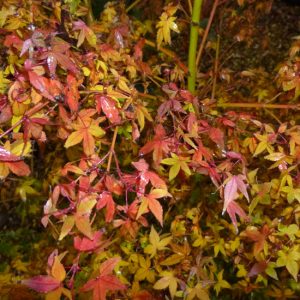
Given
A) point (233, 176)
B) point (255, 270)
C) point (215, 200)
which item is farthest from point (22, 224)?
point (233, 176)

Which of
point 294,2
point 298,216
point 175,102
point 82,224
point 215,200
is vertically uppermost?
point 175,102

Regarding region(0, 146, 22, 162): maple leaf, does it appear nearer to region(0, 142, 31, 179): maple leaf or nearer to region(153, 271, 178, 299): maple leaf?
region(0, 142, 31, 179): maple leaf

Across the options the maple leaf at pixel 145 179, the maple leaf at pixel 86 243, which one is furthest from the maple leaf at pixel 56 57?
the maple leaf at pixel 86 243

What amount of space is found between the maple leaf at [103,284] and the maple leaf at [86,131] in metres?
0.32

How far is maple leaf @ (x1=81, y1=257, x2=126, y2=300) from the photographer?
3.74 ft

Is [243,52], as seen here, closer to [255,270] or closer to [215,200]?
[215,200]

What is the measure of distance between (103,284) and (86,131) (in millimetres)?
424

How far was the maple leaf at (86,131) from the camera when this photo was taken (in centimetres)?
118

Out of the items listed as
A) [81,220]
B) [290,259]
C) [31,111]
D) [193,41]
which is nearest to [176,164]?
[81,220]

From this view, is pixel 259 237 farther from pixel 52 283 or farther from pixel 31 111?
pixel 31 111

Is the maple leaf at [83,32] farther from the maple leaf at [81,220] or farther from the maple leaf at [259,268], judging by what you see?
the maple leaf at [259,268]

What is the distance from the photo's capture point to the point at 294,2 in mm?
6777

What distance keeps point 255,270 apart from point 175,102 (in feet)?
2.26

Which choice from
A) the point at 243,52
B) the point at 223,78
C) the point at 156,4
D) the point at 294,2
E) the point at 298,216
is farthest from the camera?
the point at 294,2
